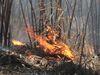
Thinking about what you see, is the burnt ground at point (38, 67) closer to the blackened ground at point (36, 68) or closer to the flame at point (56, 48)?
the blackened ground at point (36, 68)

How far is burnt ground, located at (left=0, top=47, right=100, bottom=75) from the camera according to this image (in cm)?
578

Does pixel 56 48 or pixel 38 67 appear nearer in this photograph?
pixel 38 67

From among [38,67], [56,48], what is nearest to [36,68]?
[38,67]

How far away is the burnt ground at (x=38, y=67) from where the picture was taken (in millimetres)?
5781

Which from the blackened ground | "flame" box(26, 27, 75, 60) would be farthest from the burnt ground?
"flame" box(26, 27, 75, 60)

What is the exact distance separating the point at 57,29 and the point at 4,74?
252 cm

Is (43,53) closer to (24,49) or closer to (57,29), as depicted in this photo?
(24,49)

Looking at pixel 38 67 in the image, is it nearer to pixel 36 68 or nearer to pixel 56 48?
pixel 36 68

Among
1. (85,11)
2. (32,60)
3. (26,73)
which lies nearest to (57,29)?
(32,60)

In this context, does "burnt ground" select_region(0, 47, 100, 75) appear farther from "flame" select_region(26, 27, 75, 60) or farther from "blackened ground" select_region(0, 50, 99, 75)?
"flame" select_region(26, 27, 75, 60)

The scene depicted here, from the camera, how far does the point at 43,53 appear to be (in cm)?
671

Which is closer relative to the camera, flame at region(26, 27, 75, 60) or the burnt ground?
the burnt ground

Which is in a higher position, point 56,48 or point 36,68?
point 56,48

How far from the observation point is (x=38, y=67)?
19.8ft
